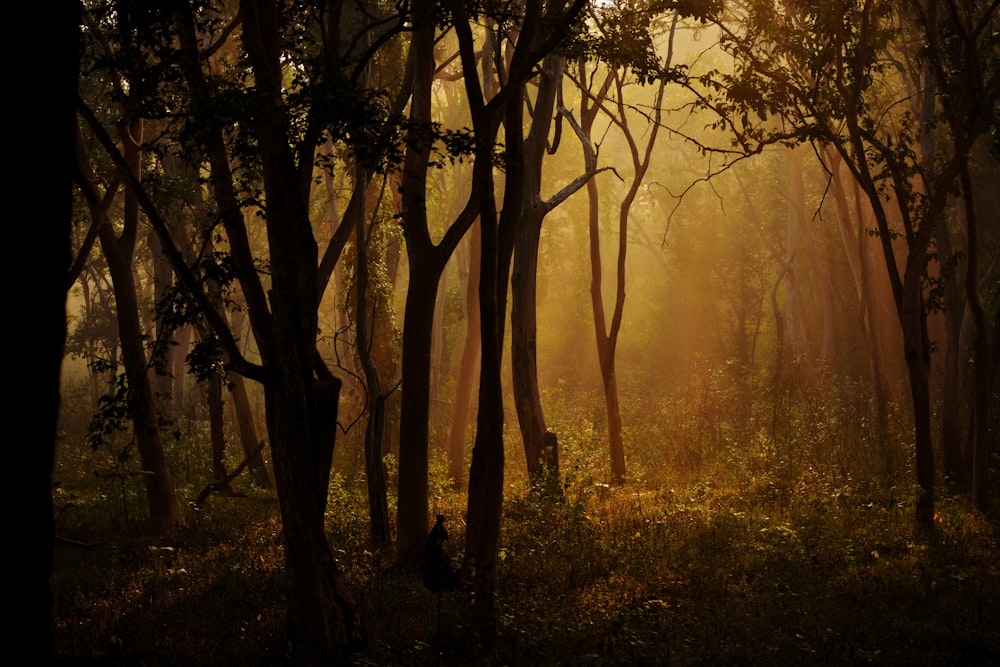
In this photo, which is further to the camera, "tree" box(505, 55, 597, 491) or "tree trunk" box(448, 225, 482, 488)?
"tree trunk" box(448, 225, 482, 488)

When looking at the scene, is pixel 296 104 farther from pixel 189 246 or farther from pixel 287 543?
pixel 189 246

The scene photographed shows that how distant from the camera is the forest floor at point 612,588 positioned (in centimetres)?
706

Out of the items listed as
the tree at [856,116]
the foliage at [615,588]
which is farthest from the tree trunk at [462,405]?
the tree at [856,116]

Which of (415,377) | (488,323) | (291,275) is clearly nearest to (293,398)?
(291,275)

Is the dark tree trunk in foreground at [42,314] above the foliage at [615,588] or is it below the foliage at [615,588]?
above

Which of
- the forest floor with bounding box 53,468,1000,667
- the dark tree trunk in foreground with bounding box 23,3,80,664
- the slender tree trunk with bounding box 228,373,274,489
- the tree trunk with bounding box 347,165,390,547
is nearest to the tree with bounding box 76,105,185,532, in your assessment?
the forest floor with bounding box 53,468,1000,667

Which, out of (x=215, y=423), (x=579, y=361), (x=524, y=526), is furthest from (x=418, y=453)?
(x=579, y=361)

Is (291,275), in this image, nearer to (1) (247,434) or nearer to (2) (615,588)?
(2) (615,588)

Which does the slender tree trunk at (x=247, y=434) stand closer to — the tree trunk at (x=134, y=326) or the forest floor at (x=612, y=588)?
the forest floor at (x=612, y=588)

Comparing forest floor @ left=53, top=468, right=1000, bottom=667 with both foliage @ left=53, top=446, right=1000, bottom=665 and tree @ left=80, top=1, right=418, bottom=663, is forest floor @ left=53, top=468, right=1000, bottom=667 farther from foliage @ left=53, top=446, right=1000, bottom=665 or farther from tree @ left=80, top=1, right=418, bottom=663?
tree @ left=80, top=1, right=418, bottom=663

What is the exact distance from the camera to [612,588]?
29.0ft

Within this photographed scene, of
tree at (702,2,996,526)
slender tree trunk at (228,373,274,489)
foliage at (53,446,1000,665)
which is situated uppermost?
tree at (702,2,996,526)

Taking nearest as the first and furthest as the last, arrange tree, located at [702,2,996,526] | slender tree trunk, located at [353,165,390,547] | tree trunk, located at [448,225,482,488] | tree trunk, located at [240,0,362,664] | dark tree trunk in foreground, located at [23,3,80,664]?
1. dark tree trunk in foreground, located at [23,3,80,664]
2. tree trunk, located at [240,0,362,664]
3. slender tree trunk, located at [353,165,390,547]
4. tree, located at [702,2,996,526]
5. tree trunk, located at [448,225,482,488]

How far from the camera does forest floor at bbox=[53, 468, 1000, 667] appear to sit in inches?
278
